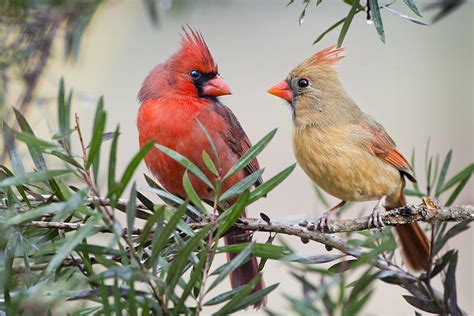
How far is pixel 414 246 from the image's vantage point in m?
1.76

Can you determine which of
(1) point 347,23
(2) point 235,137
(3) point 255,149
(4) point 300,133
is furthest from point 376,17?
(2) point 235,137

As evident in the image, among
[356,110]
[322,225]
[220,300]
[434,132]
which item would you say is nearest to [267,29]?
[434,132]

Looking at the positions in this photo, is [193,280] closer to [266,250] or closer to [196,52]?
[266,250]

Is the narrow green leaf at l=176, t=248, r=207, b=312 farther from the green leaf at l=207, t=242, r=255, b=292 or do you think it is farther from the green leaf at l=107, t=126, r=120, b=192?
the green leaf at l=107, t=126, r=120, b=192

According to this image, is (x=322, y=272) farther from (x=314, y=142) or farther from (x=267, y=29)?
(x=267, y=29)

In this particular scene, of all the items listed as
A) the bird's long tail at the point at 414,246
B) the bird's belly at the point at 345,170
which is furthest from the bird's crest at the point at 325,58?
the bird's long tail at the point at 414,246

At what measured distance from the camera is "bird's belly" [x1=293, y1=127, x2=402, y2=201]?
169 centimetres

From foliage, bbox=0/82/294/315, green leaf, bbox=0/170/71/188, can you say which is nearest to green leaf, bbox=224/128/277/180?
foliage, bbox=0/82/294/315

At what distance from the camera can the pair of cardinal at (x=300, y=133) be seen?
5.62 feet

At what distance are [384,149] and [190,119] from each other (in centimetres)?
51

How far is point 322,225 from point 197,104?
0.74 metres

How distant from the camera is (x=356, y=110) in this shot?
6.29ft

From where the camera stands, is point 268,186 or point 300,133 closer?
point 268,186

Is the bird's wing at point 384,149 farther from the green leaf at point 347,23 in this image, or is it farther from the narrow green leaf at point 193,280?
the narrow green leaf at point 193,280
